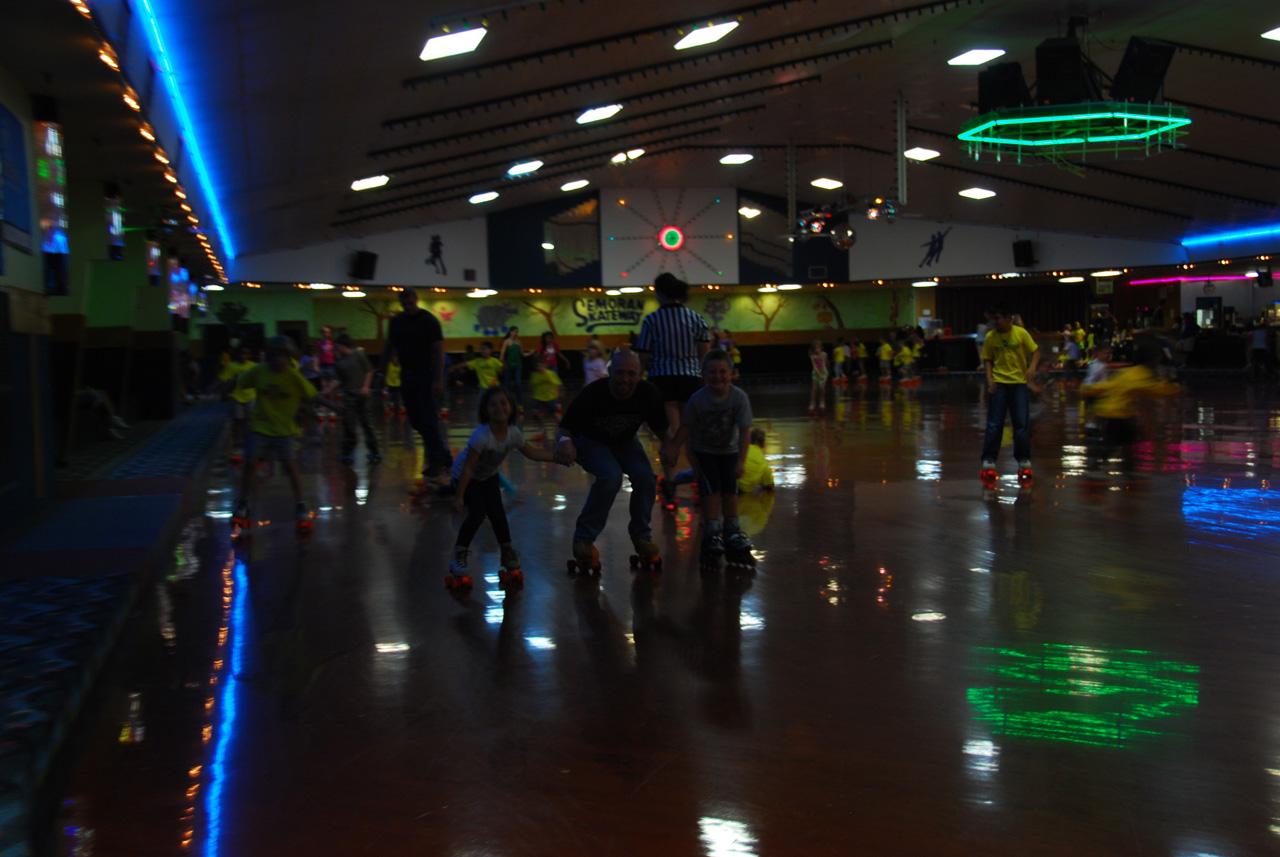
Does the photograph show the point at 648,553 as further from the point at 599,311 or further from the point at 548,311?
the point at 599,311

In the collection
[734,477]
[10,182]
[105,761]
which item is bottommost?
[105,761]

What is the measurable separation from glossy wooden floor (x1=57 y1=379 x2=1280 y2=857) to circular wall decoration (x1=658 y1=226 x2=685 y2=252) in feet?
84.6

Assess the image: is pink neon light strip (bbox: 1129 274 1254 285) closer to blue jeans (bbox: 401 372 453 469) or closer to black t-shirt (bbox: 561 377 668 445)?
blue jeans (bbox: 401 372 453 469)

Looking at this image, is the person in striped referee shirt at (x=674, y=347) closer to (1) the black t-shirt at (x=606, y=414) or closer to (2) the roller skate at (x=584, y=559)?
(1) the black t-shirt at (x=606, y=414)

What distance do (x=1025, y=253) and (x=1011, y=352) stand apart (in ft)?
81.0

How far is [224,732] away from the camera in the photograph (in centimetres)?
315

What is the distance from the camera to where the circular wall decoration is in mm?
31500

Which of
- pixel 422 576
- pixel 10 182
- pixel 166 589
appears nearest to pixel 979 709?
pixel 422 576

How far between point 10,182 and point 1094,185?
24.2m

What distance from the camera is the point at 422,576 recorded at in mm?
5195

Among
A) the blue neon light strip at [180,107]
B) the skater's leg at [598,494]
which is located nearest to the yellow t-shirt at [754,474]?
the skater's leg at [598,494]

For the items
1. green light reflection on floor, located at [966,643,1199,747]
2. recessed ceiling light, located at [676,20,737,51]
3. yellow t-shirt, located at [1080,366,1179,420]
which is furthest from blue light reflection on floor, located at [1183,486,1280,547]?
recessed ceiling light, located at [676,20,737,51]

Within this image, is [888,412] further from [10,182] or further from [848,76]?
Result: [10,182]

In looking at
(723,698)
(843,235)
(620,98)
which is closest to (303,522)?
(723,698)
